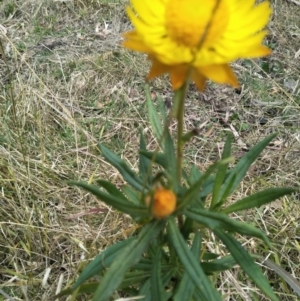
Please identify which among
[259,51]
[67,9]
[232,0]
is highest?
[67,9]

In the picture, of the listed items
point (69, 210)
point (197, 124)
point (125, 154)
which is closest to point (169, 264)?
point (69, 210)

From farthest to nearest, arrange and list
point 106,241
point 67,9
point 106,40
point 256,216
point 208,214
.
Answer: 1. point 67,9
2. point 106,40
3. point 256,216
4. point 106,241
5. point 208,214

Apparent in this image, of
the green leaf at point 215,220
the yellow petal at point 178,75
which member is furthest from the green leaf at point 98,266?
the yellow petal at point 178,75

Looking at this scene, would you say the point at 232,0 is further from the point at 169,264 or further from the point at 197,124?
the point at 197,124

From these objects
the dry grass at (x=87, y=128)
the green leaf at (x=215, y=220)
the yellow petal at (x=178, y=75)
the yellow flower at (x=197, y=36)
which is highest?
the dry grass at (x=87, y=128)

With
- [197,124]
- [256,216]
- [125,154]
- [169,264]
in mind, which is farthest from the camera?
[197,124]

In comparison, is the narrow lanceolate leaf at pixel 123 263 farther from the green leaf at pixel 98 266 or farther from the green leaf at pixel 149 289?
the green leaf at pixel 149 289
